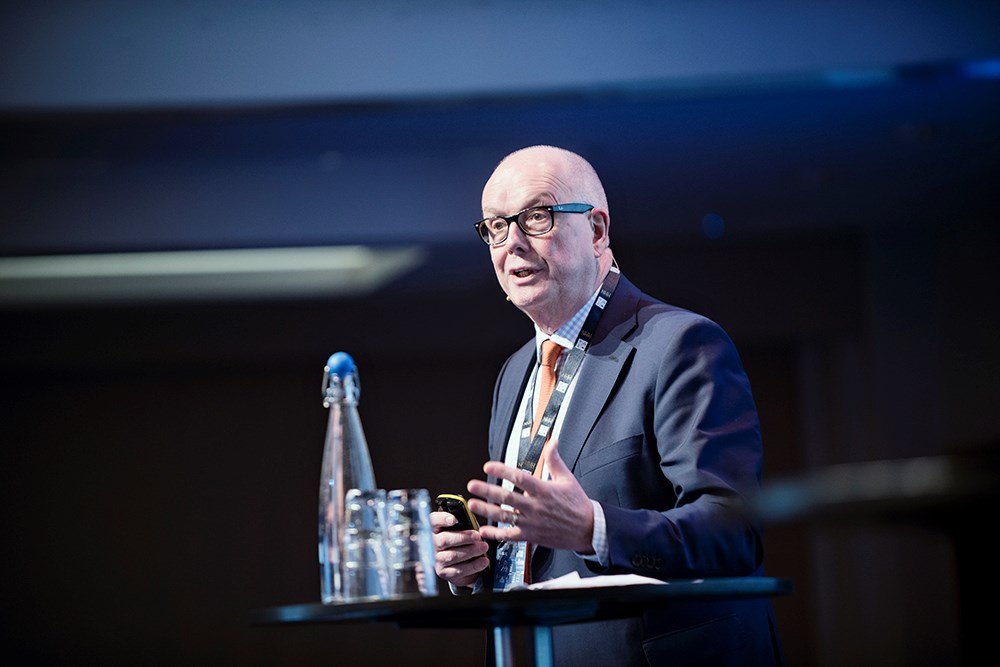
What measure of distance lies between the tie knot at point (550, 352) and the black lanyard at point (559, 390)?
8 centimetres

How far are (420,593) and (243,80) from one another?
423cm

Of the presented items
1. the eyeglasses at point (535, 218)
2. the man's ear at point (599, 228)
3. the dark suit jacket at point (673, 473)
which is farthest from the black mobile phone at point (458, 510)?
the man's ear at point (599, 228)

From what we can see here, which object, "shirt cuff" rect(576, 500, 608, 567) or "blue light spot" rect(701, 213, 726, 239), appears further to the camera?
"blue light spot" rect(701, 213, 726, 239)

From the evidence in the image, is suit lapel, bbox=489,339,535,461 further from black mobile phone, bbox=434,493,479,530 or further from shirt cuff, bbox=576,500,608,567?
shirt cuff, bbox=576,500,608,567

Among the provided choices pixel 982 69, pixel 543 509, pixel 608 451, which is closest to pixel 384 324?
pixel 982 69

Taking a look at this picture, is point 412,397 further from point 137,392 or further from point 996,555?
point 996,555

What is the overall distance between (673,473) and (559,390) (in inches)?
14.0

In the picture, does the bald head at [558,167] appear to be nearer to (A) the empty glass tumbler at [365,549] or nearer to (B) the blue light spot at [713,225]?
(A) the empty glass tumbler at [365,549]

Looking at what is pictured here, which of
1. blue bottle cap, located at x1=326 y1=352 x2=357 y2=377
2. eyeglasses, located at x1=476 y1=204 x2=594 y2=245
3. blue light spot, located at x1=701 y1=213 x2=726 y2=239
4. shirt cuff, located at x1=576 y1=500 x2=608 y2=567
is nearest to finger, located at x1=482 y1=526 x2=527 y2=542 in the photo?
shirt cuff, located at x1=576 y1=500 x2=608 y2=567

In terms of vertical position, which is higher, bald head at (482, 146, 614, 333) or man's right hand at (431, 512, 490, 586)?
bald head at (482, 146, 614, 333)

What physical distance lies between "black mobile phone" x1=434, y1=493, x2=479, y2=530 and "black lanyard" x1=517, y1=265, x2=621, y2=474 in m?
0.22

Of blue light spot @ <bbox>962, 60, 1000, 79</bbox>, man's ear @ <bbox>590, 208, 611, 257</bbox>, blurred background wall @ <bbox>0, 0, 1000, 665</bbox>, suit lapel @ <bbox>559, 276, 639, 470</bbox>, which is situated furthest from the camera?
blurred background wall @ <bbox>0, 0, 1000, 665</bbox>

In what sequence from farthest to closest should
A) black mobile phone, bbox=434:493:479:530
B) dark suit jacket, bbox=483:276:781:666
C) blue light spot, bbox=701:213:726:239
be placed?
blue light spot, bbox=701:213:726:239 → black mobile phone, bbox=434:493:479:530 → dark suit jacket, bbox=483:276:781:666

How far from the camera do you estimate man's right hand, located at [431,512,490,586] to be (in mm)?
1945
